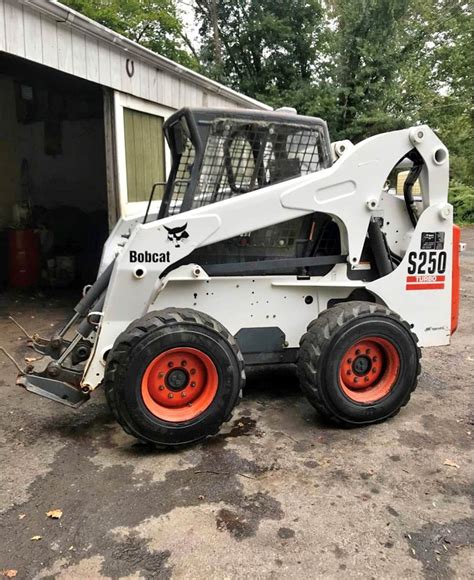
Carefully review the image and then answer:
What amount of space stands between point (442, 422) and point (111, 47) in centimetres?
559

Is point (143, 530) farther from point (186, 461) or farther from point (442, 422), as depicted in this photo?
point (442, 422)

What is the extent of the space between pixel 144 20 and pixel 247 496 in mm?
21098

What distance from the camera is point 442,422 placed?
155 inches

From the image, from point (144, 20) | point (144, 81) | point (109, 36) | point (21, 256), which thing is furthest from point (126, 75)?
point (144, 20)

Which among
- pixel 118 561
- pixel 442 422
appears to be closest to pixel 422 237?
pixel 442 422

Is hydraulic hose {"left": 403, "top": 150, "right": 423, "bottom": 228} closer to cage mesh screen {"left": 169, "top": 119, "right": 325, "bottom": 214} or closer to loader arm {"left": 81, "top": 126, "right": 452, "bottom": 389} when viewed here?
loader arm {"left": 81, "top": 126, "right": 452, "bottom": 389}

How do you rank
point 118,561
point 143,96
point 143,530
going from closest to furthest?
point 118,561
point 143,530
point 143,96

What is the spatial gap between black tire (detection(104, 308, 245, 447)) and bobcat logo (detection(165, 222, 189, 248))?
0.45 meters

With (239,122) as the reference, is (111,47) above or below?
above

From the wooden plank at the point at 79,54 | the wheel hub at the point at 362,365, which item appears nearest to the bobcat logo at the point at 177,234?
the wheel hub at the point at 362,365

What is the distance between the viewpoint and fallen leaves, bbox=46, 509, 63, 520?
275cm

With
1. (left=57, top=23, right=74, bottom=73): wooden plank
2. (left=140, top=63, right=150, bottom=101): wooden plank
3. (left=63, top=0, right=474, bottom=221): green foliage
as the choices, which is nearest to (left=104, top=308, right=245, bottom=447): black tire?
(left=57, top=23, right=74, bottom=73): wooden plank

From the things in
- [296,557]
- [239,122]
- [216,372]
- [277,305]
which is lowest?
[296,557]

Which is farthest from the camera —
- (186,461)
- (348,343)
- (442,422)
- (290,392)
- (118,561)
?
(290,392)
